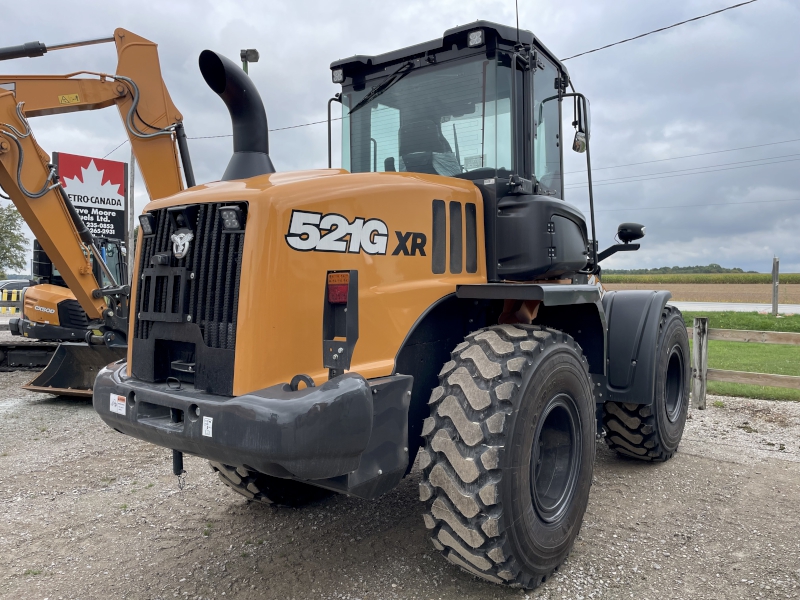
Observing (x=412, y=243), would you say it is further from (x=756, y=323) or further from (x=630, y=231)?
(x=756, y=323)

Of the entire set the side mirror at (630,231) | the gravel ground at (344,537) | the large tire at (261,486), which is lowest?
the gravel ground at (344,537)

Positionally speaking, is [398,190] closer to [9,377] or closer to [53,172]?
[53,172]

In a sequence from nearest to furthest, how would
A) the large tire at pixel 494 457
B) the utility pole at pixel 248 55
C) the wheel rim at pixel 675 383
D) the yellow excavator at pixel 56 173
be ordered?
the large tire at pixel 494 457 → the wheel rim at pixel 675 383 → the yellow excavator at pixel 56 173 → the utility pole at pixel 248 55

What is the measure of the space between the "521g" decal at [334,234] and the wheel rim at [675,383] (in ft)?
11.9

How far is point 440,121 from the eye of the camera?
3.89m

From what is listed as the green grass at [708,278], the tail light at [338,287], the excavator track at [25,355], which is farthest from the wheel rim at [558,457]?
the green grass at [708,278]

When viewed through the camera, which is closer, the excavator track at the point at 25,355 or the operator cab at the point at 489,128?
the operator cab at the point at 489,128

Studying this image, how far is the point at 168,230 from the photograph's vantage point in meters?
3.07

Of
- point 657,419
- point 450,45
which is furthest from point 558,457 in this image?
point 450,45

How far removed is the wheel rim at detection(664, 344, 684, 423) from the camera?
5527 mm

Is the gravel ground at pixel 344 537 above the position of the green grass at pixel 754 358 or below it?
below

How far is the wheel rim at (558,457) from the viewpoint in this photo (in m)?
3.39

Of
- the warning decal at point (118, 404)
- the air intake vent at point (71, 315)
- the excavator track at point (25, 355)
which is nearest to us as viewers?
the warning decal at point (118, 404)

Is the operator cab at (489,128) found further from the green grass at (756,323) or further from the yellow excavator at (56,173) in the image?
the green grass at (756,323)
